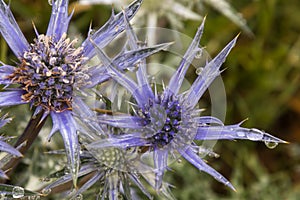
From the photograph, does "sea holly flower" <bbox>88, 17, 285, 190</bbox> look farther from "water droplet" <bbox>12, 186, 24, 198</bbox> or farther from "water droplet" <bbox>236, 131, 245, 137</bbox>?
"water droplet" <bbox>12, 186, 24, 198</bbox>

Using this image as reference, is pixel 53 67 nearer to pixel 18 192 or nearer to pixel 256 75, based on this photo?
pixel 18 192

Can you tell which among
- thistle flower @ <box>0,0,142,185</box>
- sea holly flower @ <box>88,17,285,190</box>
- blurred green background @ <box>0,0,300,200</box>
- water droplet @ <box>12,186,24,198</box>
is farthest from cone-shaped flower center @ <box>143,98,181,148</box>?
blurred green background @ <box>0,0,300,200</box>

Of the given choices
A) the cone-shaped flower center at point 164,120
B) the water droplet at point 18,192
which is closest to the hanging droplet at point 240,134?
the cone-shaped flower center at point 164,120

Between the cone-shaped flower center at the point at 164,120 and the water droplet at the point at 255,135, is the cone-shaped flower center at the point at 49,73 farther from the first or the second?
the water droplet at the point at 255,135

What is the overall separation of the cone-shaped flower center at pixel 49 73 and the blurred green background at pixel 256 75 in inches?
43.2

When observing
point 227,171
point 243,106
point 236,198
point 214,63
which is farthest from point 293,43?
point 214,63

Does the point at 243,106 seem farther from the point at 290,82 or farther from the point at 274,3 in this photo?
the point at 274,3

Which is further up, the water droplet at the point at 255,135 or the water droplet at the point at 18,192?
the water droplet at the point at 255,135

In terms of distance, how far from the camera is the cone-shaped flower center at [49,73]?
4.00 ft

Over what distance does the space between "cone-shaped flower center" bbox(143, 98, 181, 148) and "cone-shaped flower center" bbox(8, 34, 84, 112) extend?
0.22 meters

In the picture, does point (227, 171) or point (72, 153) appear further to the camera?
point (227, 171)

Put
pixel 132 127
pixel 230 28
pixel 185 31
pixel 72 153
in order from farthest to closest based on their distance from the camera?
pixel 230 28 → pixel 185 31 → pixel 132 127 → pixel 72 153

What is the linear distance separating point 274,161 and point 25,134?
1764 millimetres

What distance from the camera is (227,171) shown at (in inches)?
100
